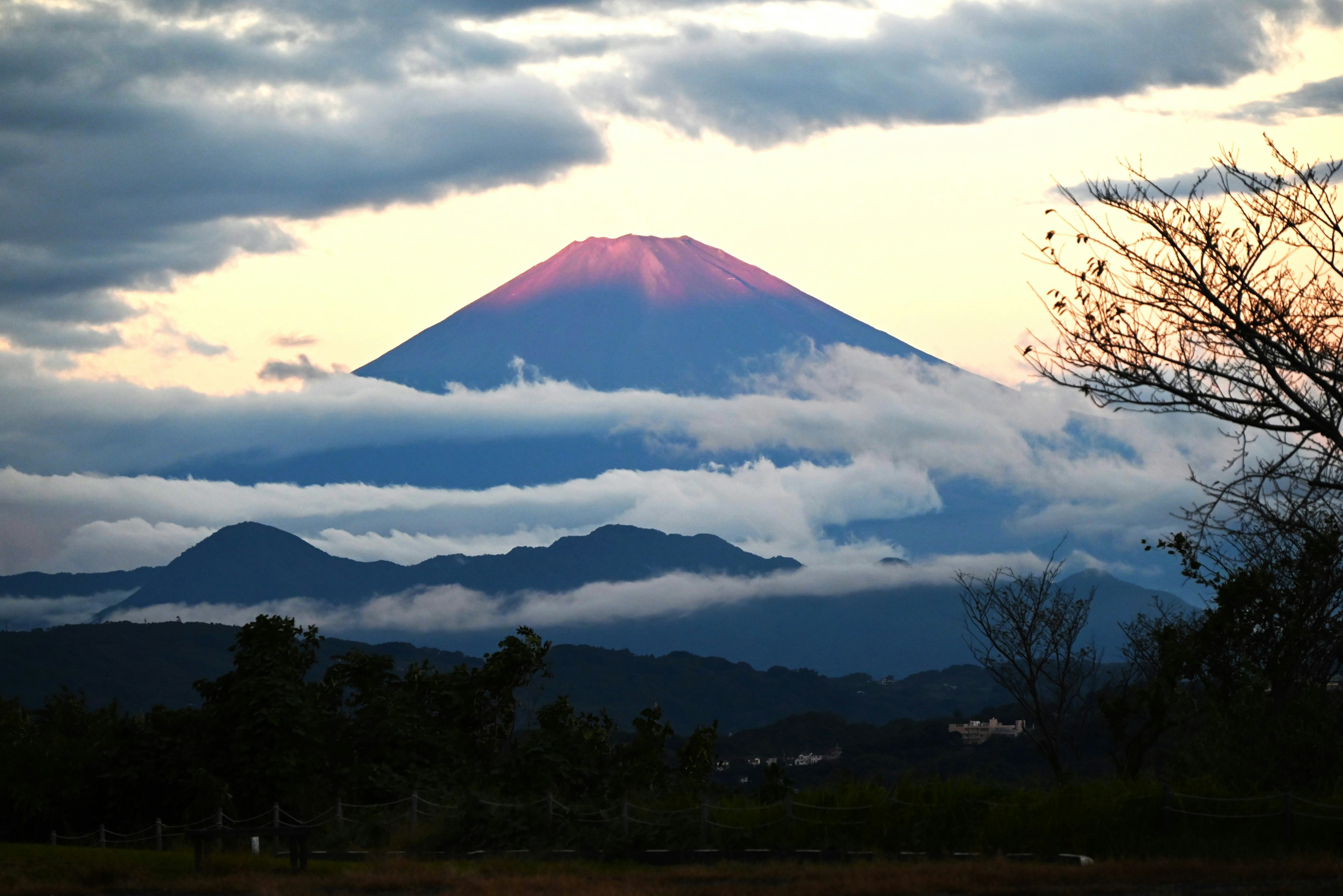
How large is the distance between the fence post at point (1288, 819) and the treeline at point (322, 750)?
33.7 feet

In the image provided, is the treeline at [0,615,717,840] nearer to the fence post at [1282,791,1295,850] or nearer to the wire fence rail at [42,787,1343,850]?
the wire fence rail at [42,787,1343,850]

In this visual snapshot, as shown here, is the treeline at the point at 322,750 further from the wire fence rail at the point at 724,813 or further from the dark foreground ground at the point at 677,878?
the dark foreground ground at the point at 677,878

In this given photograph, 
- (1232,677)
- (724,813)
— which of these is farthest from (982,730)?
(724,813)

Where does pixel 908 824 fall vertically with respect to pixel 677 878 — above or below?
above

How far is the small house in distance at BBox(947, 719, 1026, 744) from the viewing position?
406ft

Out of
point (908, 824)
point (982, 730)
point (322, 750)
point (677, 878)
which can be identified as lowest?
point (982, 730)

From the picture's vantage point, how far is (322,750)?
33.7 meters

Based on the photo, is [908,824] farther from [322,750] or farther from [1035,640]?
[1035,640]

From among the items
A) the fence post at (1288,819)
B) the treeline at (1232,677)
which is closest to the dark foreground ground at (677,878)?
the fence post at (1288,819)

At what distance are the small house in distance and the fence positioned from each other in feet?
317

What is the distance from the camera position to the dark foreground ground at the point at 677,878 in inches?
680

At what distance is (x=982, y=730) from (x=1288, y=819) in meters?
115

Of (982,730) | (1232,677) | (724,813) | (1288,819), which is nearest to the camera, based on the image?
(1288,819)

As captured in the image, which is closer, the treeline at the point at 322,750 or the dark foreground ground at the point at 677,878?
the dark foreground ground at the point at 677,878
